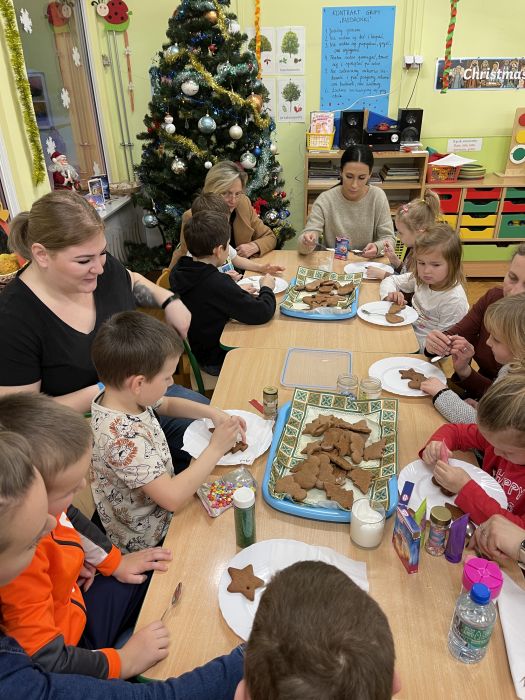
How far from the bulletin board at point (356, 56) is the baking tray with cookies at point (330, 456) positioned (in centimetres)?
411

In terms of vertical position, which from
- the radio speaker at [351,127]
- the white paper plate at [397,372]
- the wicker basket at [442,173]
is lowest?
the white paper plate at [397,372]

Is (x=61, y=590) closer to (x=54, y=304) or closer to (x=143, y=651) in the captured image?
(x=143, y=651)

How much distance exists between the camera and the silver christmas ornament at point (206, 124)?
3705mm

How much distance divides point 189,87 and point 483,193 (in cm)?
304

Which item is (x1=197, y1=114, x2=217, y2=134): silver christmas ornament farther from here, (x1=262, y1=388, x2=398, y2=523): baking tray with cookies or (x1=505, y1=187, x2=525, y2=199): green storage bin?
(x1=505, y1=187, x2=525, y2=199): green storage bin

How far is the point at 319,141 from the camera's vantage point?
4746mm

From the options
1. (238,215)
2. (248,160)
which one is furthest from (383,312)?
(248,160)

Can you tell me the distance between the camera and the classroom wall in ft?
14.8

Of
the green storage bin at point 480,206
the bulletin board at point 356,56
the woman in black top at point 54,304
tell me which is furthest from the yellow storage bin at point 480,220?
the woman in black top at point 54,304

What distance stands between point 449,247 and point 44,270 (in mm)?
1881

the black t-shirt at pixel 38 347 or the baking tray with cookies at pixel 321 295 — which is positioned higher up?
the black t-shirt at pixel 38 347

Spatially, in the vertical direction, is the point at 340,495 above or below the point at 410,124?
below

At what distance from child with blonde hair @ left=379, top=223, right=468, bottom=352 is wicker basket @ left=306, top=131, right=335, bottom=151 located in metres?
2.56

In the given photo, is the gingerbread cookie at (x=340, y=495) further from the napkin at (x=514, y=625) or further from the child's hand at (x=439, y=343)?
the child's hand at (x=439, y=343)
